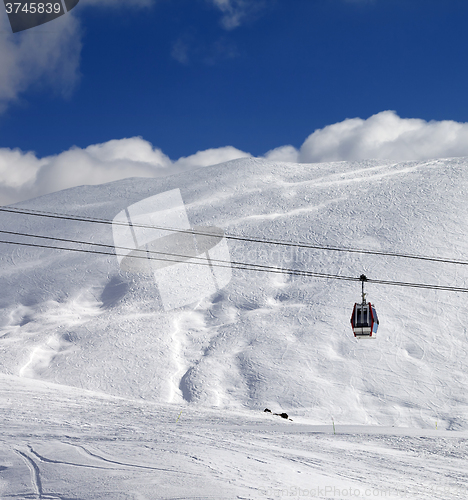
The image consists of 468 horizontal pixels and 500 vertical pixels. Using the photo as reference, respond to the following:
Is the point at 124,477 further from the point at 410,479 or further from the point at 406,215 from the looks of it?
the point at 406,215

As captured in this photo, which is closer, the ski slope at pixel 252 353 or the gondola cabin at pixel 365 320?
the ski slope at pixel 252 353

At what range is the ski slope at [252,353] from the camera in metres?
10.2

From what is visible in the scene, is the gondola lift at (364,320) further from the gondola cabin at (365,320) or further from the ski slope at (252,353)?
the ski slope at (252,353)

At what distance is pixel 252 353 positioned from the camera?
3212cm

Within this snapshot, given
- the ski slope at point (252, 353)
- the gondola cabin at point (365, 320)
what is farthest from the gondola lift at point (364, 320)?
the ski slope at point (252, 353)

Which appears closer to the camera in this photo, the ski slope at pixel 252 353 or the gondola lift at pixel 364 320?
the ski slope at pixel 252 353

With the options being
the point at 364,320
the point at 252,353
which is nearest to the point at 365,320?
the point at 364,320

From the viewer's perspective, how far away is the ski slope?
10.2m

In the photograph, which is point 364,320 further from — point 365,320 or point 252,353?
point 252,353

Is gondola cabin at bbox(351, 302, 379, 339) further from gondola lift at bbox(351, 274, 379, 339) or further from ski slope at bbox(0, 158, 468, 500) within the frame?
ski slope at bbox(0, 158, 468, 500)

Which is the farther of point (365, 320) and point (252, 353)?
point (252, 353)

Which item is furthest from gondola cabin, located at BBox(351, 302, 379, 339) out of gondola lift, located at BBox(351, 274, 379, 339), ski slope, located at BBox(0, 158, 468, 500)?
ski slope, located at BBox(0, 158, 468, 500)

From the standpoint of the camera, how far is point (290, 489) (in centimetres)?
864

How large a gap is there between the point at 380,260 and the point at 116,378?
23281 millimetres
